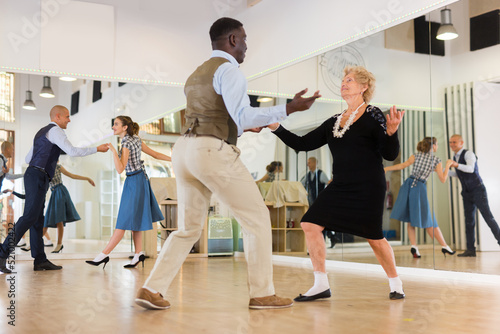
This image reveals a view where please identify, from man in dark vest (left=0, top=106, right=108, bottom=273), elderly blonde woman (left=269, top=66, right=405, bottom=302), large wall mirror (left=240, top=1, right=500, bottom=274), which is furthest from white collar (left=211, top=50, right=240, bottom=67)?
large wall mirror (left=240, top=1, right=500, bottom=274)

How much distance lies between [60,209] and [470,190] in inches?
187

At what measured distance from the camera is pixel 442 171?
489 centimetres

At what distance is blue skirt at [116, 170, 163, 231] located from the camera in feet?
18.1

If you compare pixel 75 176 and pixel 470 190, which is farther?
pixel 75 176

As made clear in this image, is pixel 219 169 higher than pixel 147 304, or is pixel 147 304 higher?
pixel 219 169

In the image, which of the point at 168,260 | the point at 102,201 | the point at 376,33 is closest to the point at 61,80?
the point at 102,201

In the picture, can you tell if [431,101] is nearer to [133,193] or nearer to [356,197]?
[356,197]

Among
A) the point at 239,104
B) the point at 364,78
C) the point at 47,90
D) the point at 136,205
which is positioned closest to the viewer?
the point at 239,104

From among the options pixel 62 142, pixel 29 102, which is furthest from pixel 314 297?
pixel 29 102

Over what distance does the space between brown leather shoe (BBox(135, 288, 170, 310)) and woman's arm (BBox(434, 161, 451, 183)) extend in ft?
9.53

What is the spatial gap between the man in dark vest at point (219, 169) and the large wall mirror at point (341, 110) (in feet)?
7.87

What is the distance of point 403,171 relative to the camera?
5.34m

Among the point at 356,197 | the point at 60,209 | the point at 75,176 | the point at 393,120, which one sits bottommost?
the point at 60,209

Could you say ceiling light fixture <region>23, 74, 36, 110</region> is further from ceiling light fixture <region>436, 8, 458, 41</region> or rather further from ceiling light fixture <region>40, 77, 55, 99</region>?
ceiling light fixture <region>436, 8, 458, 41</region>
